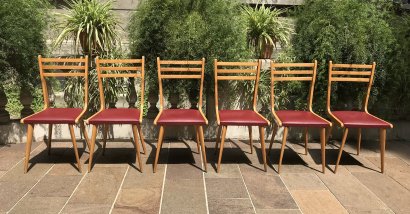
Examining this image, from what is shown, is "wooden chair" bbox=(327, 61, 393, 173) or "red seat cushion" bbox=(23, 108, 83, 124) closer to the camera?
"red seat cushion" bbox=(23, 108, 83, 124)

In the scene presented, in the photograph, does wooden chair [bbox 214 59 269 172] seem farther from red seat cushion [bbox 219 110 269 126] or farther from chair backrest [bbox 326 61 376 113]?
chair backrest [bbox 326 61 376 113]

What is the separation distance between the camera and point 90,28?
4.10 m

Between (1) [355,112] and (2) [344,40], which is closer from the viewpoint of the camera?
(1) [355,112]

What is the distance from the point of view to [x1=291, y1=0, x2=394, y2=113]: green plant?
408 centimetres

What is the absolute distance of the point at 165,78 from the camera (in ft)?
13.3

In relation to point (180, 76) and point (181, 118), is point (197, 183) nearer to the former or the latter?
point (181, 118)

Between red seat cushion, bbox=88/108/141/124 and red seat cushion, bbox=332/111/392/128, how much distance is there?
1978 mm

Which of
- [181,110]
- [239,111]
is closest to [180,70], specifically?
[181,110]

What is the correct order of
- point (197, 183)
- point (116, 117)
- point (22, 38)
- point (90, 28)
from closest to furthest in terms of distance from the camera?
point (197, 183), point (116, 117), point (22, 38), point (90, 28)

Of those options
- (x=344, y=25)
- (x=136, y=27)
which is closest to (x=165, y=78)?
(x=136, y=27)

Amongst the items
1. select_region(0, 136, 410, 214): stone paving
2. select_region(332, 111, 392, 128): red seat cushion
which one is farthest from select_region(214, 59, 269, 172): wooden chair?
select_region(332, 111, 392, 128): red seat cushion

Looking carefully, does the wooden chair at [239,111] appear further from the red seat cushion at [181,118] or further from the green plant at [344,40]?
the green plant at [344,40]

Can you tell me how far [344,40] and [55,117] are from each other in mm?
3103

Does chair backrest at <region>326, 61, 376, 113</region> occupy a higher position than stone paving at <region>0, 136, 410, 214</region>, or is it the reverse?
chair backrest at <region>326, 61, 376, 113</region>
